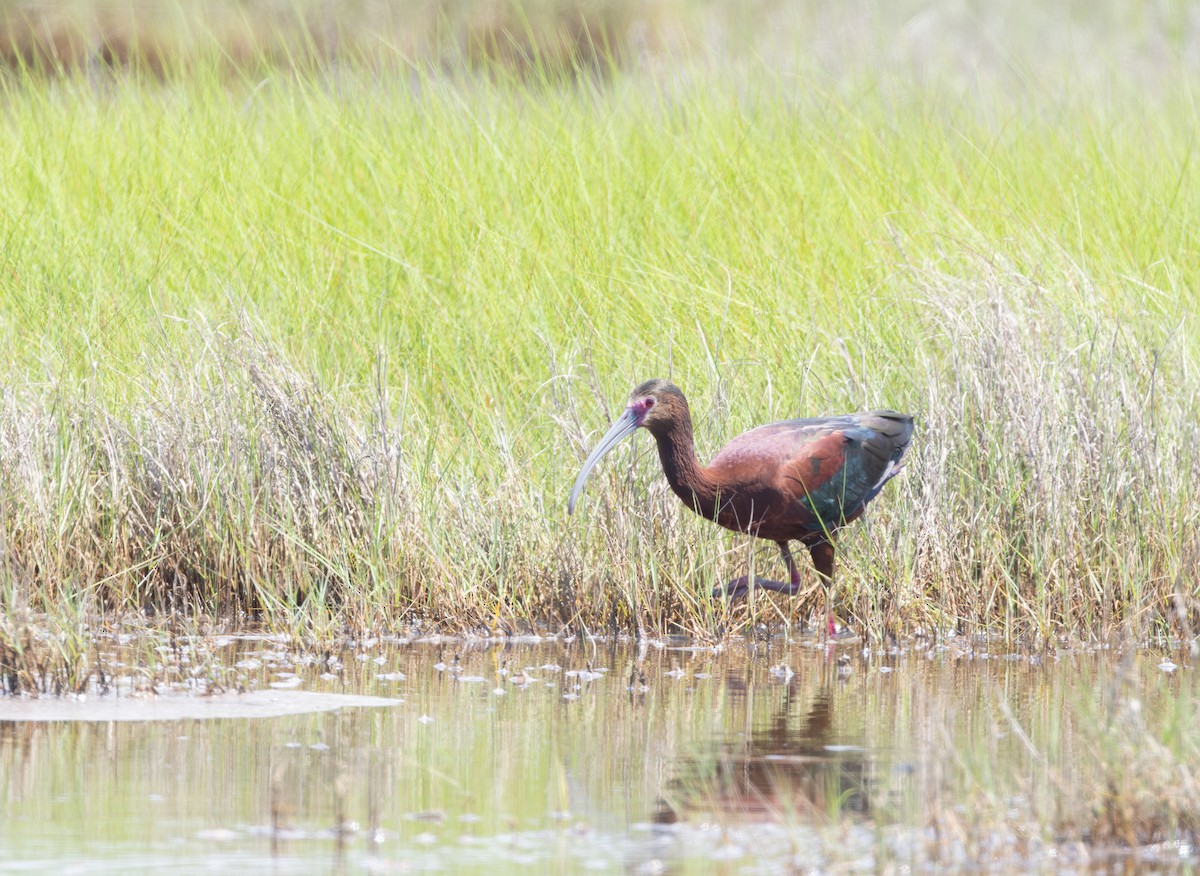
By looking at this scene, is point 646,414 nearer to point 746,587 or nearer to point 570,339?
point 746,587

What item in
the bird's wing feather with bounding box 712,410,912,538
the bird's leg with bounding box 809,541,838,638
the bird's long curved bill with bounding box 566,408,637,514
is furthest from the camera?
the bird's leg with bounding box 809,541,838,638

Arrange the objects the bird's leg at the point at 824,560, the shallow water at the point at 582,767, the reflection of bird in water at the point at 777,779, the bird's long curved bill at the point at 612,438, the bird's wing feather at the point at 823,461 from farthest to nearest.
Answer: the bird's leg at the point at 824,560, the bird's wing feather at the point at 823,461, the bird's long curved bill at the point at 612,438, the reflection of bird in water at the point at 777,779, the shallow water at the point at 582,767

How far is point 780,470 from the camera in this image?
7.12 m

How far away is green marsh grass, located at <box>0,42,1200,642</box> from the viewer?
285 inches

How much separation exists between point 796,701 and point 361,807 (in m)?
1.88

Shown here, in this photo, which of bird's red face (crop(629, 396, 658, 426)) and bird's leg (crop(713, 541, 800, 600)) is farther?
bird's leg (crop(713, 541, 800, 600))

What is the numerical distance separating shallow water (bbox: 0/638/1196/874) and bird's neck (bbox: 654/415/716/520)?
60 centimetres

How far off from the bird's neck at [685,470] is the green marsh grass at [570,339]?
0.27 m

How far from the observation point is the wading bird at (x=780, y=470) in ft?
23.0

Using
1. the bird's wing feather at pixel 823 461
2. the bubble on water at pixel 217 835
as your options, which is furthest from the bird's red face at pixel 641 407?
the bubble on water at pixel 217 835

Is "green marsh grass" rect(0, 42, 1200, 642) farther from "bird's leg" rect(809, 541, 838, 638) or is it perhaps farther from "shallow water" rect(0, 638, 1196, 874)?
"shallow water" rect(0, 638, 1196, 874)

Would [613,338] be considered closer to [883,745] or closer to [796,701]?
[796,701]

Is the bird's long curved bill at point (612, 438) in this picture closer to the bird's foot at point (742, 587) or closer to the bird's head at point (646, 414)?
the bird's head at point (646, 414)

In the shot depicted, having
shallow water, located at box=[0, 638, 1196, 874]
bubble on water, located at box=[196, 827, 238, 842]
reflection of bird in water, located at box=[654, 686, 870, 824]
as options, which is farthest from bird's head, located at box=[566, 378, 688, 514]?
bubble on water, located at box=[196, 827, 238, 842]
